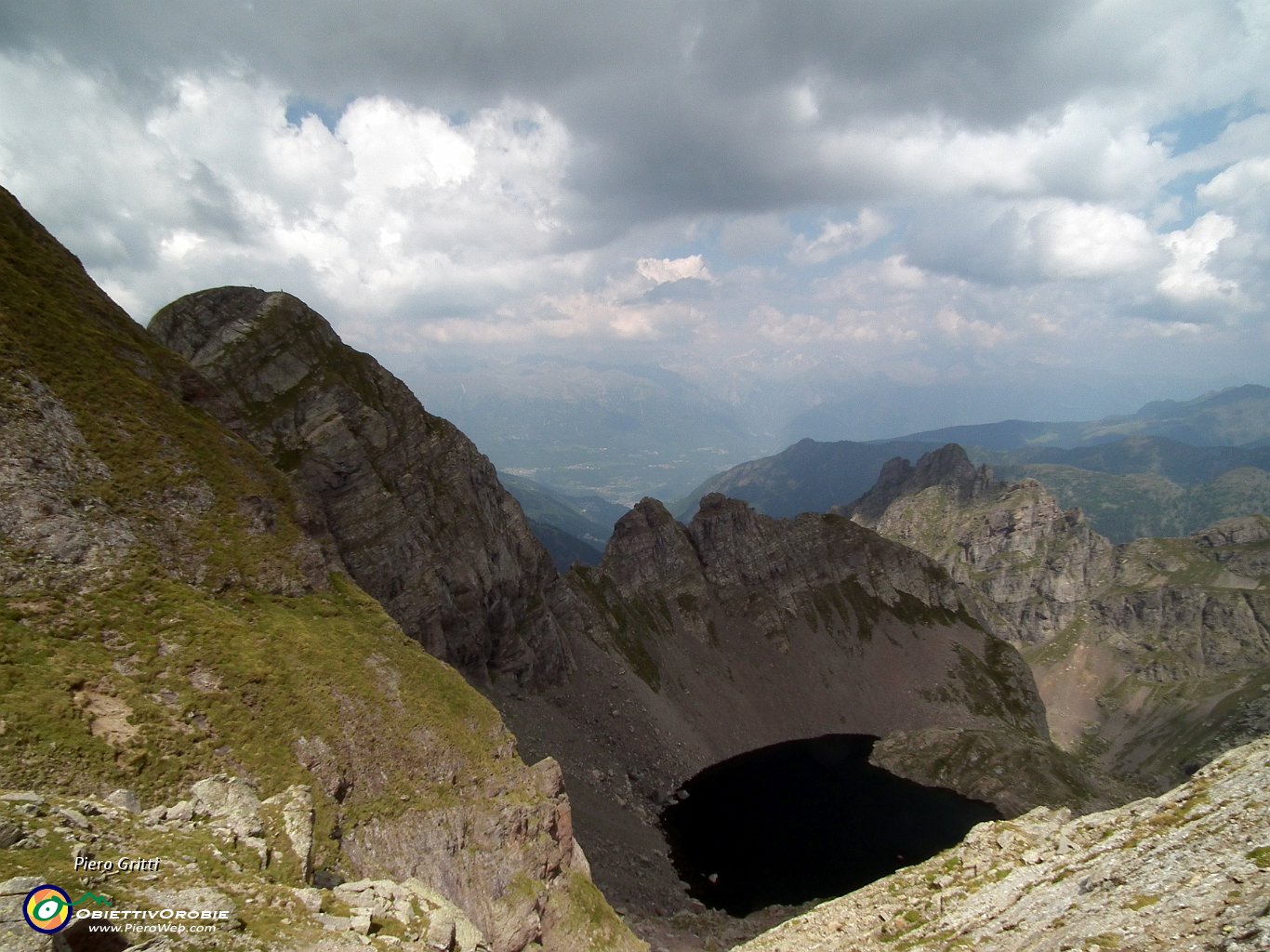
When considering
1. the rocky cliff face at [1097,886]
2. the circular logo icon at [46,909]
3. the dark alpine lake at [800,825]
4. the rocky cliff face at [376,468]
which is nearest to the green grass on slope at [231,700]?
the circular logo icon at [46,909]

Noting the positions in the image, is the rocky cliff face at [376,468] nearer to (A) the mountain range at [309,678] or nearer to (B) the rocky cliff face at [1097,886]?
(A) the mountain range at [309,678]

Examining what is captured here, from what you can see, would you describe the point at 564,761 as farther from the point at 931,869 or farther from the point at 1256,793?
the point at 1256,793

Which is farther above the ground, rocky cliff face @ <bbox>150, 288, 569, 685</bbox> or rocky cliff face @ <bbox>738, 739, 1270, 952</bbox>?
rocky cliff face @ <bbox>150, 288, 569, 685</bbox>

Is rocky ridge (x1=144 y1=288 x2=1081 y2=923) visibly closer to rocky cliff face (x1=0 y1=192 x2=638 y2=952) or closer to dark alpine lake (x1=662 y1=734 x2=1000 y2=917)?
dark alpine lake (x1=662 y1=734 x2=1000 y2=917)

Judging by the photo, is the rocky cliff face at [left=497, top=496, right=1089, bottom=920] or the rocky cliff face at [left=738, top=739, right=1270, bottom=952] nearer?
the rocky cliff face at [left=738, top=739, right=1270, bottom=952]

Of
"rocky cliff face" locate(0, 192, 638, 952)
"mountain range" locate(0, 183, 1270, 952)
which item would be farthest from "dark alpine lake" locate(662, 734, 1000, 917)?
"rocky cliff face" locate(0, 192, 638, 952)

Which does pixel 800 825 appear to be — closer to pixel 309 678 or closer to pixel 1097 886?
pixel 309 678

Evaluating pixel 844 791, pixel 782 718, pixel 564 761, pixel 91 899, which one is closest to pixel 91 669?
pixel 91 899
